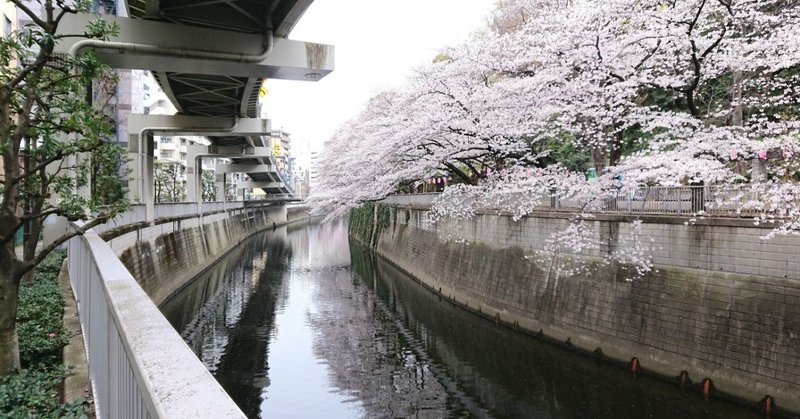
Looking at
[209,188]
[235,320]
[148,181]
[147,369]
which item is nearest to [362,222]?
[209,188]

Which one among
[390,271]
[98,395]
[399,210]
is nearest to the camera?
[98,395]

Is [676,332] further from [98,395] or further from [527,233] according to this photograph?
[98,395]

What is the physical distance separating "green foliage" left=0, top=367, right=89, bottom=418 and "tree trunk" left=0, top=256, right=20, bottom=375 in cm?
30

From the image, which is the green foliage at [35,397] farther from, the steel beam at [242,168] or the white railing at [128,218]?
the steel beam at [242,168]

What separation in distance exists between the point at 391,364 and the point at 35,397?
10480 mm

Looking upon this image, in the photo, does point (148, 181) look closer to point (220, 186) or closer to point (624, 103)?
point (624, 103)

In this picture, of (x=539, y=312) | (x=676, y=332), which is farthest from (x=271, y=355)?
(x=676, y=332)

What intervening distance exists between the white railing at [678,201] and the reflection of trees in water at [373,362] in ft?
21.8

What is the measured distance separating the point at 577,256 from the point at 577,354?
301 cm

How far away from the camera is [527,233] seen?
18094mm

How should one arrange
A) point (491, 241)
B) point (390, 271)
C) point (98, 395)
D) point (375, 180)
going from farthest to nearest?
point (390, 271) < point (375, 180) < point (491, 241) < point (98, 395)

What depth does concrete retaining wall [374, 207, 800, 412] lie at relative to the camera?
33.4 feet

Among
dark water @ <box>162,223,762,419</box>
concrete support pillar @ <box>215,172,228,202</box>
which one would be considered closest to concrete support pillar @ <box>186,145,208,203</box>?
dark water @ <box>162,223,762,419</box>

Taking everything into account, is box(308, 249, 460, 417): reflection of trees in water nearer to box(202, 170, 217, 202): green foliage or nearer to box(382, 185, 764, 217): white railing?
box(382, 185, 764, 217): white railing
